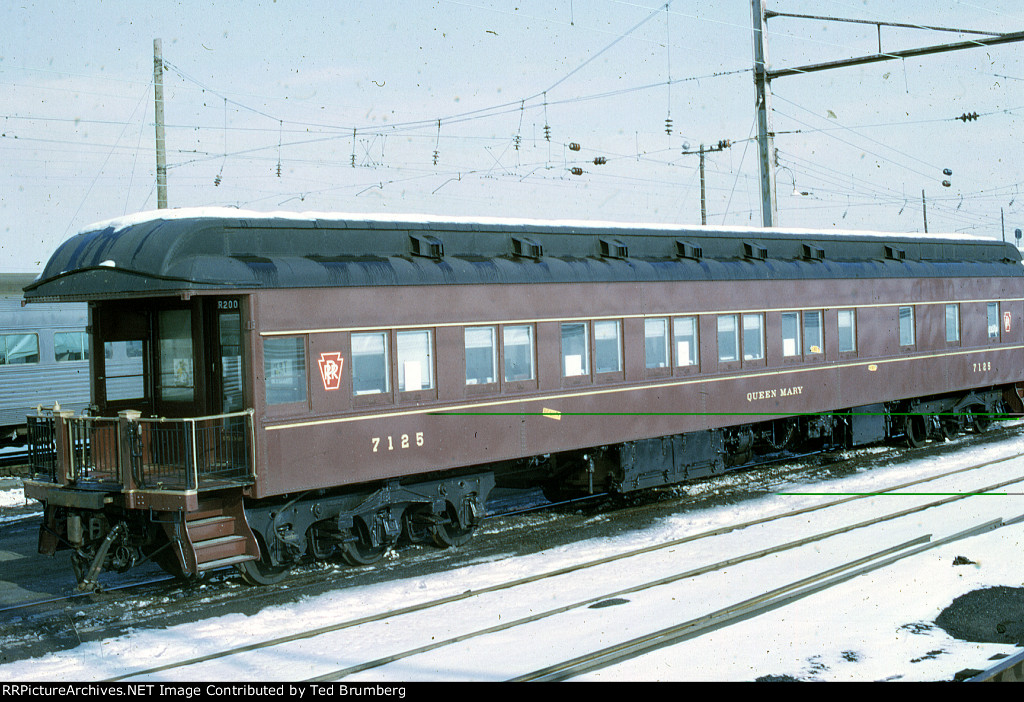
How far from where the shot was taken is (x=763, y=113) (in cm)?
2141

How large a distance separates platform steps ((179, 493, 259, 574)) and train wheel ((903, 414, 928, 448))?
14147 millimetres

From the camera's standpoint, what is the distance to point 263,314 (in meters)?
10.7

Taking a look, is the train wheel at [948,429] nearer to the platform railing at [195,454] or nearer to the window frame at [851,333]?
the window frame at [851,333]

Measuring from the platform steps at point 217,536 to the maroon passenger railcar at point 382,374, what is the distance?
23 millimetres

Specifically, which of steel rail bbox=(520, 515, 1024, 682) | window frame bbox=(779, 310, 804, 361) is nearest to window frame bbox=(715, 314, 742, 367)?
window frame bbox=(779, 310, 804, 361)

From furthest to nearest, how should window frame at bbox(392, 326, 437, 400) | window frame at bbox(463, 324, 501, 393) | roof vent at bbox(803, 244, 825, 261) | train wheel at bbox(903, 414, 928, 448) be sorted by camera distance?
train wheel at bbox(903, 414, 928, 448) < roof vent at bbox(803, 244, 825, 261) < window frame at bbox(463, 324, 501, 393) < window frame at bbox(392, 326, 437, 400)

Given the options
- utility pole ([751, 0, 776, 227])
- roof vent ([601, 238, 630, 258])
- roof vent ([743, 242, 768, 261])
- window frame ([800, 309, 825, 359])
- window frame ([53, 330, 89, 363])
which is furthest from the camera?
window frame ([53, 330, 89, 363])

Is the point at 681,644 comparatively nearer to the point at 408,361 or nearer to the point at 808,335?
the point at 408,361

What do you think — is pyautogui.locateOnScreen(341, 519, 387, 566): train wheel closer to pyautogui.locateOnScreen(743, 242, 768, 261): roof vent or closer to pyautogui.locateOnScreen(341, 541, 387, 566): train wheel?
pyautogui.locateOnScreen(341, 541, 387, 566): train wheel

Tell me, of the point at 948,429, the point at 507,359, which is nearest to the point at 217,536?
the point at 507,359

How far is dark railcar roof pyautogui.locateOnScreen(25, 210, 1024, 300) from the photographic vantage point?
10555 mm

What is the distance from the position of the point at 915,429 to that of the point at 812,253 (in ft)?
17.1
